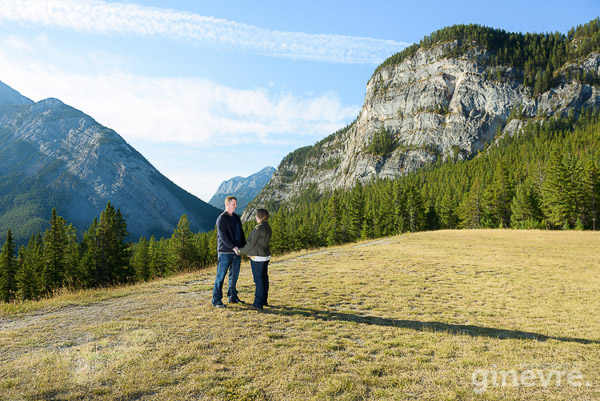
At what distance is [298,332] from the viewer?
7.52 metres

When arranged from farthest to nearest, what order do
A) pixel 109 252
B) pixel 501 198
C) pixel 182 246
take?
1. pixel 501 198
2. pixel 182 246
3. pixel 109 252

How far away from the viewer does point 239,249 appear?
9422 millimetres

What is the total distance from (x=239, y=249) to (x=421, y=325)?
6.08m

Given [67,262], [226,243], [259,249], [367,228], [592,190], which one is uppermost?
[592,190]

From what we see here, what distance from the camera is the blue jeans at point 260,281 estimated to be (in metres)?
9.27

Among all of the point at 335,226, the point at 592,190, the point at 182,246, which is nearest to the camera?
the point at 592,190

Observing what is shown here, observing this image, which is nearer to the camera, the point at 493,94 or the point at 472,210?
the point at 472,210

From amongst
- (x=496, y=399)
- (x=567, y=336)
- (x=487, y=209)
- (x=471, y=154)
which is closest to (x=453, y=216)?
(x=487, y=209)

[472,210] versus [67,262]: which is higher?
[472,210]

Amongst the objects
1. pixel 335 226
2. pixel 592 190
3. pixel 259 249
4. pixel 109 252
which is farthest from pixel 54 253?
pixel 592 190

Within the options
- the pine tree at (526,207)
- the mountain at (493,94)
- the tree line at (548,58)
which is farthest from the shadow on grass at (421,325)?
the tree line at (548,58)

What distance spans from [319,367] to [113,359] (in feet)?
13.2

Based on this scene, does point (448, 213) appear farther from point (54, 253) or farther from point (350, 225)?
point (54, 253)

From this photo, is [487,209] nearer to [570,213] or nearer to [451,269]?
[570,213]
